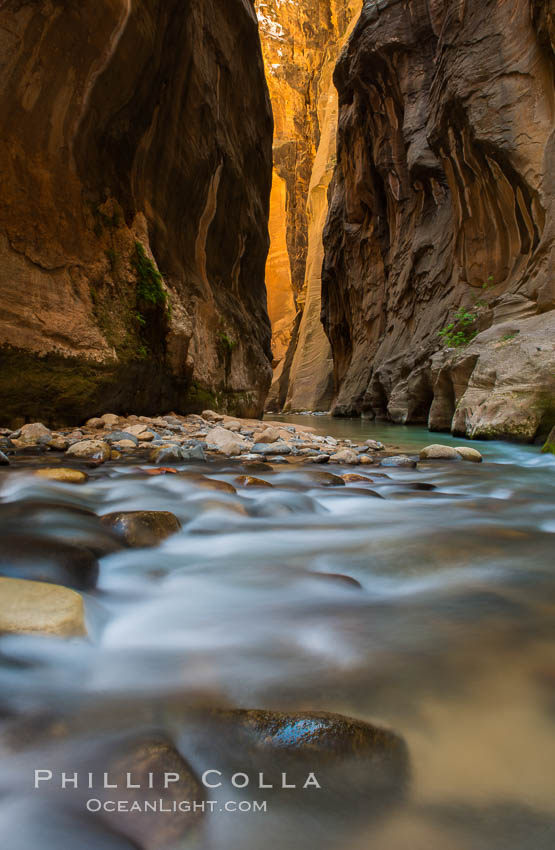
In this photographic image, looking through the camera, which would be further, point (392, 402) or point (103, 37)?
point (392, 402)

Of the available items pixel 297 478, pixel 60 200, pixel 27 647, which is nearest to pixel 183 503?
pixel 297 478

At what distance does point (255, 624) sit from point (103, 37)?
5738 millimetres

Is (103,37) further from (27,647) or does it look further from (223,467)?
(27,647)

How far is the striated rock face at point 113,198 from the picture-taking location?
13.9ft

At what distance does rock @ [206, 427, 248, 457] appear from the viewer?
159 inches

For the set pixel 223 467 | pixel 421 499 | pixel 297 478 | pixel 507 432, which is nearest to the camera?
pixel 421 499

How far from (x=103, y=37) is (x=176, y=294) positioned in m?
3.09

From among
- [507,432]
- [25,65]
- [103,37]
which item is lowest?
[507,432]

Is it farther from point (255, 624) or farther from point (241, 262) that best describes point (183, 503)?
point (241, 262)

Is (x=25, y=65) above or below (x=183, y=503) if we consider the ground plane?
above

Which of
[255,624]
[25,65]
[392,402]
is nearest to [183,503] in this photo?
[255,624]

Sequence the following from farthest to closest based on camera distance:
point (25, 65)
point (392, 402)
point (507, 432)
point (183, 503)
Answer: point (392, 402) → point (507, 432) → point (25, 65) → point (183, 503)

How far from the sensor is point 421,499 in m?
2.46

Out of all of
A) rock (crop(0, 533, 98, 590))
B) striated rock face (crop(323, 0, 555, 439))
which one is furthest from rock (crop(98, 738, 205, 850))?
striated rock face (crop(323, 0, 555, 439))
